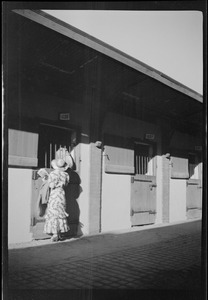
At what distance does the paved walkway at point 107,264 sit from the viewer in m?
3.28

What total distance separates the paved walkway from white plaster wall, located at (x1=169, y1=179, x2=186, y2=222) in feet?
8.84

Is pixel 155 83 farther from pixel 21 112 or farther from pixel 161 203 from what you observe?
pixel 161 203

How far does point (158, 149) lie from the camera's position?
27.5ft

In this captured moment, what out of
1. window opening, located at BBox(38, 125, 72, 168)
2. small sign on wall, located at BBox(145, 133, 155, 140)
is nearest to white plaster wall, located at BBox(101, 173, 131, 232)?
small sign on wall, located at BBox(145, 133, 155, 140)

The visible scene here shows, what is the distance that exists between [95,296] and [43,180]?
263 centimetres

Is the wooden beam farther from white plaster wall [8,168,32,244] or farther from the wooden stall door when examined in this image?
the wooden stall door

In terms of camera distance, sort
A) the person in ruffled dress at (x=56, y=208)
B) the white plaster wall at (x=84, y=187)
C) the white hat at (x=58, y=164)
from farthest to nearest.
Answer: the white plaster wall at (x=84, y=187)
the white hat at (x=58, y=164)
the person in ruffled dress at (x=56, y=208)

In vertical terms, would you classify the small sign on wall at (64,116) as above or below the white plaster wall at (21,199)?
above

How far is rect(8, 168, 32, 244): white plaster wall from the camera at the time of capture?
5004mm

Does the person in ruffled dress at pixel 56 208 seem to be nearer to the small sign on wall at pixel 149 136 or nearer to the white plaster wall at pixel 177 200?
the small sign on wall at pixel 149 136

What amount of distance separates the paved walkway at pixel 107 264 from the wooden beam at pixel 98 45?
233 centimetres

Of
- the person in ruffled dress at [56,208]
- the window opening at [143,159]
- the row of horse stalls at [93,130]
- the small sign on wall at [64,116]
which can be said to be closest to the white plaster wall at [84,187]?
the row of horse stalls at [93,130]

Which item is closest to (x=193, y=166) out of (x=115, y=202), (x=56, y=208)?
(x=115, y=202)

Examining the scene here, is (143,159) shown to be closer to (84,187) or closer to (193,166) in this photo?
(193,166)
